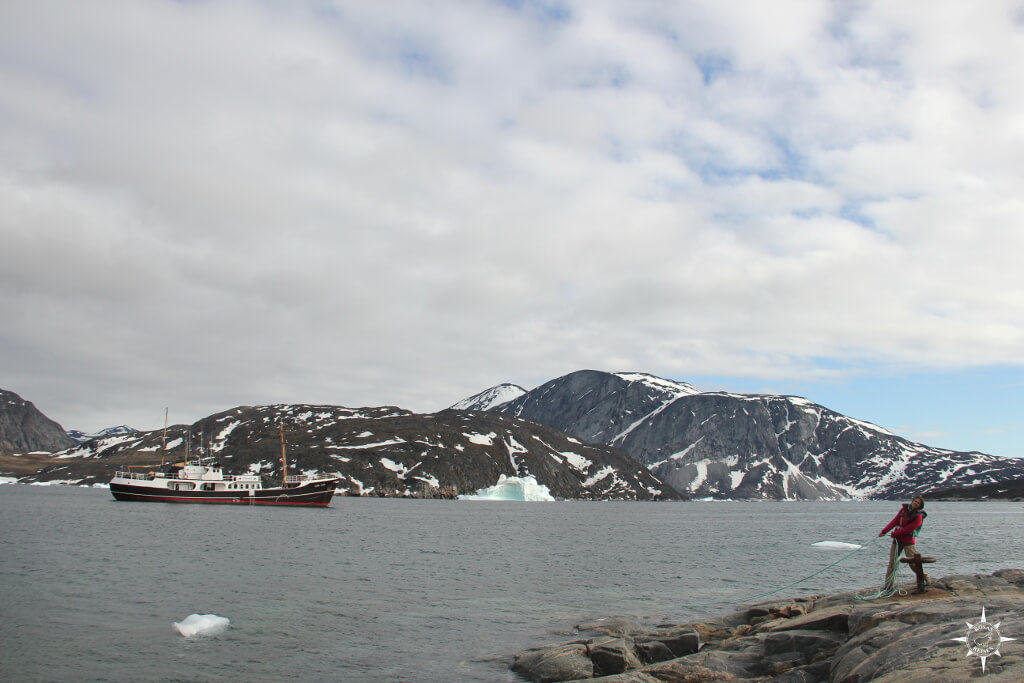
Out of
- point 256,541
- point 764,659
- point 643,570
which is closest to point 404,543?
point 256,541

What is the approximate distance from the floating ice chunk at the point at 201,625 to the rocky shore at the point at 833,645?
13340 millimetres

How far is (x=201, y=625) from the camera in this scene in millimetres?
29141

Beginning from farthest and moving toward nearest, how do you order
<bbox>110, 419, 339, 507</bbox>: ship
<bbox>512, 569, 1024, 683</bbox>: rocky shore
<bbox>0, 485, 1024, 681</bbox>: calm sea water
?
<bbox>110, 419, 339, 507</bbox>: ship
<bbox>0, 485, 1024, 681</bbox>: calm sea water
<bbox>512, 569, 1024, 683</bbox>: rocky shore

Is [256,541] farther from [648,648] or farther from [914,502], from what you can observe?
[914,502]

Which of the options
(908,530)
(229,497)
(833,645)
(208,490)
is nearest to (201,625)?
(833,645)

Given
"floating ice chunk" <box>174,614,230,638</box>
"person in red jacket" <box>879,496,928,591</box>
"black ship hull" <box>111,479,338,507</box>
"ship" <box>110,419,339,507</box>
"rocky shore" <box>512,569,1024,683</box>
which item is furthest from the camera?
"black ship hull" <box>111,479,338,507</box>

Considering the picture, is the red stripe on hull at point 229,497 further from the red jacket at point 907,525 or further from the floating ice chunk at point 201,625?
the red jacket at point 907,525

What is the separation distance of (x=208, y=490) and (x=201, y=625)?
12551 centimetres

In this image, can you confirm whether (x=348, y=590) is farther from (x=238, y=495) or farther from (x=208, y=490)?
(x=208, y=490)

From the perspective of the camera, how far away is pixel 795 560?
63.2 metres

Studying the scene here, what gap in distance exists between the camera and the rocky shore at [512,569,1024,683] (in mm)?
13273

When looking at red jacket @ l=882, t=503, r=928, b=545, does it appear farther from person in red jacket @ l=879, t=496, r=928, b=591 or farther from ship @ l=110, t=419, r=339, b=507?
ship @ l=110, t=419, r=339, b=507

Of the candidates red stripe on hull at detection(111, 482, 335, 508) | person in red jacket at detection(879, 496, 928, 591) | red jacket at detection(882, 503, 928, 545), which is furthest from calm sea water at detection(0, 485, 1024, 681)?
red stripe on hull at detection(111, 482, 335, 508)

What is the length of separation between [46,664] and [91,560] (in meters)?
31.3
